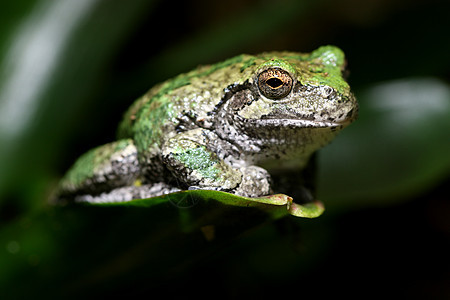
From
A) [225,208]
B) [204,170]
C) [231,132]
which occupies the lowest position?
[225,208]

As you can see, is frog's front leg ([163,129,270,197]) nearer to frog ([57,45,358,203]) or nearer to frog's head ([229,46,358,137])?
frog ([57,45,358,203])

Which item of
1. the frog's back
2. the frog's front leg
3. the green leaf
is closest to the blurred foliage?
the green leaf

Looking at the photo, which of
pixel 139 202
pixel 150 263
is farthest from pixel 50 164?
pixel 139 202

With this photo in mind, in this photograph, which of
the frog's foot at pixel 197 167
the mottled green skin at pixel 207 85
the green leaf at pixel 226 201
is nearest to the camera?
the green leaf at pixel 226 201

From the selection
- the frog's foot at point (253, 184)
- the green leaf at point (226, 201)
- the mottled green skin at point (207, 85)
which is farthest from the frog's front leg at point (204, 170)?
the green leaf at point (226, 201)

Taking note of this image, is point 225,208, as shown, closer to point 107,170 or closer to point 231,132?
point 231,132

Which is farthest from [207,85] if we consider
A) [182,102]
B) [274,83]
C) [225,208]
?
[225,208]

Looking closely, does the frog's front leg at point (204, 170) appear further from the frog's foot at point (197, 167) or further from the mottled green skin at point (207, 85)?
the mottled green skin at point (207, 85)
